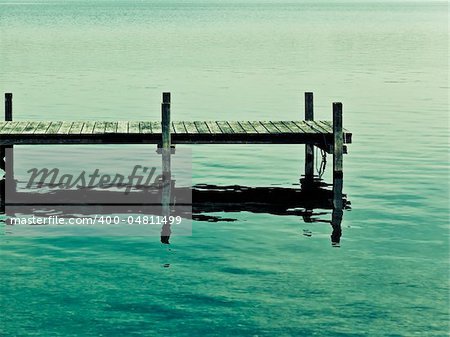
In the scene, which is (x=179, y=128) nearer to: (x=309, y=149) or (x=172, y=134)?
(x=172, y=134)

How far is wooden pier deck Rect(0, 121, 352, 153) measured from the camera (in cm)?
2294

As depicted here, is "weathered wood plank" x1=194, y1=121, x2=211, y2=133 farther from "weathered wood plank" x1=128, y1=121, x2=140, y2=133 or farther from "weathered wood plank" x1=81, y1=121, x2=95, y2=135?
"weathered wood plank" x1=81, y1=121, x2=95, y2=135

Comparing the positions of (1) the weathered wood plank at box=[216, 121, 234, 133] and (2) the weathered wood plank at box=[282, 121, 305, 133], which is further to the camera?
(2) the weathered wood plank at box=[282, 121, 305, 133]

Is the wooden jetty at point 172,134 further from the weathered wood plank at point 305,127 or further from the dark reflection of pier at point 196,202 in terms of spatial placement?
the dark reflection of pier at point 196,202

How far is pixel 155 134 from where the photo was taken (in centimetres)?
2325

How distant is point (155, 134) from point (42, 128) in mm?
2556

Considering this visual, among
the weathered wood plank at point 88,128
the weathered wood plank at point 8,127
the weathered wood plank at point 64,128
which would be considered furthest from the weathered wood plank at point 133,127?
the weathered wood plank at point 8,127

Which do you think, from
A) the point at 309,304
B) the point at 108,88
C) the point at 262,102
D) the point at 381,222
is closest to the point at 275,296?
the point at 309,304

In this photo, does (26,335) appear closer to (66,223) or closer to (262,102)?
(66,223)

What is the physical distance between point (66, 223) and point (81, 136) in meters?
2.51

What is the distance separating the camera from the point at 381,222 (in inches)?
844

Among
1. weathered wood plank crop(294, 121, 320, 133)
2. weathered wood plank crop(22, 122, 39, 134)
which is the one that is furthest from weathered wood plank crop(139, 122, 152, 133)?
weathered wood plank crop(294, 121, 320, 133)

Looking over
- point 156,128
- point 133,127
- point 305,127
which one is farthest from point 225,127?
point 133,127

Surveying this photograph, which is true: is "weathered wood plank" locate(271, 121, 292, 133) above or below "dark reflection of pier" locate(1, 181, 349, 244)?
above
